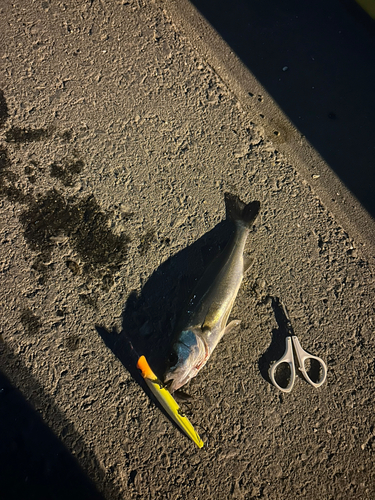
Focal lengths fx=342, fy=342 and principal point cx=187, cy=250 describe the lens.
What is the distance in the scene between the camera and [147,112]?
141 inches

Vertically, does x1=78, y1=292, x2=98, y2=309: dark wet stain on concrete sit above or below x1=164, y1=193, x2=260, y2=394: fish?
above

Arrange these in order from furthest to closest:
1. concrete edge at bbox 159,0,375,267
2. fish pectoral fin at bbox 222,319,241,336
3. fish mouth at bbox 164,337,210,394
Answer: concrete edge at bbox 159,0,375,267
fish pectoral fin at bbox 222,319,241,336
fish mouth at bbox 164,337,210,394

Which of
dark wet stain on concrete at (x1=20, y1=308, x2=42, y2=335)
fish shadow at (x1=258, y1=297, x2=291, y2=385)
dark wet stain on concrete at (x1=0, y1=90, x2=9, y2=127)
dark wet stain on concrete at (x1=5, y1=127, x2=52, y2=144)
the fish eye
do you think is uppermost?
dark wet stain on concrete at (x1=0, y1=90, x2=9, y2=127)

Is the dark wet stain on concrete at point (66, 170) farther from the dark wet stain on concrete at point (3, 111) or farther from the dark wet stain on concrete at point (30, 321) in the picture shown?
the dark wet stain on concrete at point (30, 321)

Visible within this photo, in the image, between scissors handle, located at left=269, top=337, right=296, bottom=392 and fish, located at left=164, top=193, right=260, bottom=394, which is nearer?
fish, located at left=164, top=193, right=260, bottom=394

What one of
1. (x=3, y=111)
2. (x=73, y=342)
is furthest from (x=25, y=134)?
(x=73, y=342)

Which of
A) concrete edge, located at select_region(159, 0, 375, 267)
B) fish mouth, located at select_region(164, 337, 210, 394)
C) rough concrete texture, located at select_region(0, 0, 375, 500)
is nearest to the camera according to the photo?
fish mouth, located at select_region(164, 337, 210, 394)

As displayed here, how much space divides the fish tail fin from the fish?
0.10m

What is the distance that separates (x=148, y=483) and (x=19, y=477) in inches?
41.6

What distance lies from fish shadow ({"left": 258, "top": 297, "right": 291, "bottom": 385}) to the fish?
0.40 metres

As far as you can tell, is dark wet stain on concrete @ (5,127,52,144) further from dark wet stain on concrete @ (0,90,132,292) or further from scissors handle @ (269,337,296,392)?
scissors handle @ (269,337,296,392)

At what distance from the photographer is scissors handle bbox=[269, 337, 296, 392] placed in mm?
3064

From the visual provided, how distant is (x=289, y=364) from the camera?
10.3ft

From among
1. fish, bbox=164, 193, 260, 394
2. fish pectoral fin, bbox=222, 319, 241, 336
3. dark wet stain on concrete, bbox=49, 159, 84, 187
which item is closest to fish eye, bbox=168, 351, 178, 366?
fish, bbox=164, 193, 260, 394
